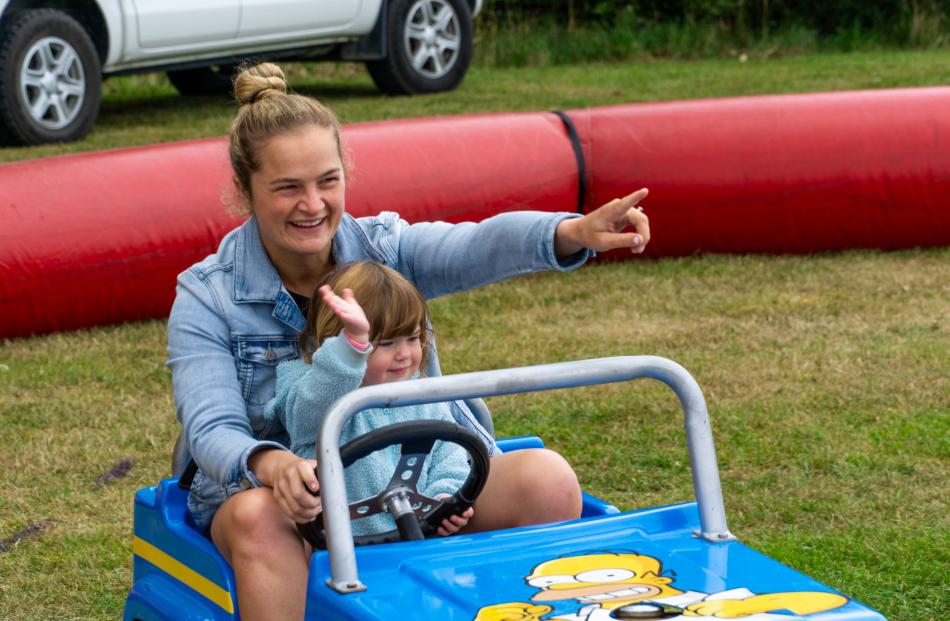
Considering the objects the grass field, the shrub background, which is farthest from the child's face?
the shrub background

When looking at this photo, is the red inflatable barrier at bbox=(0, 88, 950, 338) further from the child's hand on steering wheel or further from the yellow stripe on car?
the child's hand on steering wheel

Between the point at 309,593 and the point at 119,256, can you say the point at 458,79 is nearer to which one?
the point at 119,256

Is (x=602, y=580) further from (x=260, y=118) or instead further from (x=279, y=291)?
(x=260, y=118)

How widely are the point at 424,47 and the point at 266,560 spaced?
680cm

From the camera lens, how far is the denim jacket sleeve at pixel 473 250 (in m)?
2.38

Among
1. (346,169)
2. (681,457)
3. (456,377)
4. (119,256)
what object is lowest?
(681,457)

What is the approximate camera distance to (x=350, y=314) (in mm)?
2010

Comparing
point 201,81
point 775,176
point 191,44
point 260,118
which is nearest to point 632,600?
point 260,118

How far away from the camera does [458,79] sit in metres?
8.97

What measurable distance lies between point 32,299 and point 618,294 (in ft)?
6.50

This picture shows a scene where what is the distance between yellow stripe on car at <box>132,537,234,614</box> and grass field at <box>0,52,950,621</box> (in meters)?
0.48

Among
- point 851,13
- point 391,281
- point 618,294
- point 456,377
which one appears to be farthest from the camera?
point 851,13

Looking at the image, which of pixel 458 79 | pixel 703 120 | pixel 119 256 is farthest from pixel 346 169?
pixel 458 79

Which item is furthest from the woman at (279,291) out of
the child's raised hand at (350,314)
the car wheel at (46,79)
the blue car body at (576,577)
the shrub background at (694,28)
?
the shrub background at (694,28)
